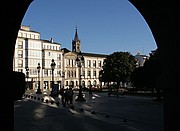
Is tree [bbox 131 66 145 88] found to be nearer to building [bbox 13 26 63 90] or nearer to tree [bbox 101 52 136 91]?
tree [bbox 101 52 136 91]

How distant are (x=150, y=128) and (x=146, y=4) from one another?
779 centimetres

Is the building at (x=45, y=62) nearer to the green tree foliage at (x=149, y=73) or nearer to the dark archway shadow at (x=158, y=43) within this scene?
the green tree foliage at (x=149, y=73)

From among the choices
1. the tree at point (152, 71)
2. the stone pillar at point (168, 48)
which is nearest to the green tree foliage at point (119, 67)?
the tree at point (152, 71)

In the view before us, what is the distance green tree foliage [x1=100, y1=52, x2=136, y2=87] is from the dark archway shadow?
36130mm

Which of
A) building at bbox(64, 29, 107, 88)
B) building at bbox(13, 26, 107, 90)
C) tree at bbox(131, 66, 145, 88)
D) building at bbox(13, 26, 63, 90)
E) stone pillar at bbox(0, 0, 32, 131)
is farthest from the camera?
building at bbox(64, 29, 107, 88)

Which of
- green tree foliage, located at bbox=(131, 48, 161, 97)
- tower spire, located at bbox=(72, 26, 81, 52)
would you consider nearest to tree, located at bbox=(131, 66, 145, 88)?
green tree foliage, located at bbox=(131, 48, 161, 97)

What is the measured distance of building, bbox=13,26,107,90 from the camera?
60.4m

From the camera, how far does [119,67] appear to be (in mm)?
39000

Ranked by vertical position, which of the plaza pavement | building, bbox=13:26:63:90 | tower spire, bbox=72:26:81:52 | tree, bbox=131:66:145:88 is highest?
tower spire, bbox=72:26:81:52

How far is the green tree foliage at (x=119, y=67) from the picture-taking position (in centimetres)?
3903

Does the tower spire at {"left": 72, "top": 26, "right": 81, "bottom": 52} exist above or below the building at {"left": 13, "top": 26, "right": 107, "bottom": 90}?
above

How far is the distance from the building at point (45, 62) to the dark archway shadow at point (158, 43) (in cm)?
4940

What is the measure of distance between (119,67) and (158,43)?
36150 mm

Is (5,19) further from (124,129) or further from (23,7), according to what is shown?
(124,129)
